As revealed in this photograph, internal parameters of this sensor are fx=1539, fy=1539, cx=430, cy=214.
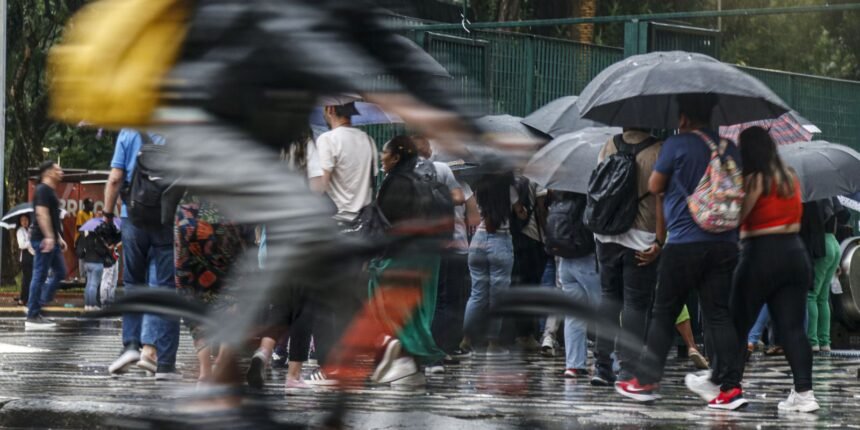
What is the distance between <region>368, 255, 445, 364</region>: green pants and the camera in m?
3.72

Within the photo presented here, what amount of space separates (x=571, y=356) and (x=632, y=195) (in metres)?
1.10

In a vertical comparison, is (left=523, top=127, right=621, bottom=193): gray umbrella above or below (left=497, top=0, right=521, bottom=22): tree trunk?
below

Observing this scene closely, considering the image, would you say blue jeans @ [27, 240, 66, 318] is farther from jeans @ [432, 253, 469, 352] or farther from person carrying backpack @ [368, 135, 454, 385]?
person carrying backpack @ [368, 135, 454, 385]

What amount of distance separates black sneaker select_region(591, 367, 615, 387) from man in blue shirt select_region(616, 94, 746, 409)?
0.66 m

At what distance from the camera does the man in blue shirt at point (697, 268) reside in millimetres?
8914

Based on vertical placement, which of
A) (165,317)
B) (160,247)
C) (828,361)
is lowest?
(828,361)

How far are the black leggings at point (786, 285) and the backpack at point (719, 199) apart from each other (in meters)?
0.29

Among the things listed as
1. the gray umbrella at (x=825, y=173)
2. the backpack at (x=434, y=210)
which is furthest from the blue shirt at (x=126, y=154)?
the gray umbrella at (x=825, y=173)

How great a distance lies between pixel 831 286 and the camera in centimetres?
1614

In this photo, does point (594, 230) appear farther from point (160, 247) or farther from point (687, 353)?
point (687, 353)

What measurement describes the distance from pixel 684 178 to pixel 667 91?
102 cm

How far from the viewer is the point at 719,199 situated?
28.7 ft

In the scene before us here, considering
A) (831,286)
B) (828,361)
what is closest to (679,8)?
(831,286)

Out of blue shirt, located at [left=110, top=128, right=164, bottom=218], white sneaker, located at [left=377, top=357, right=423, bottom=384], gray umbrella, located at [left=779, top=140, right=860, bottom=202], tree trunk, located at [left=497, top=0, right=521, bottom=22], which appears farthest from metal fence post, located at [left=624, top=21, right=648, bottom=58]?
tree trunk, located at [left=497, top=0, right=521, bottom=22]
